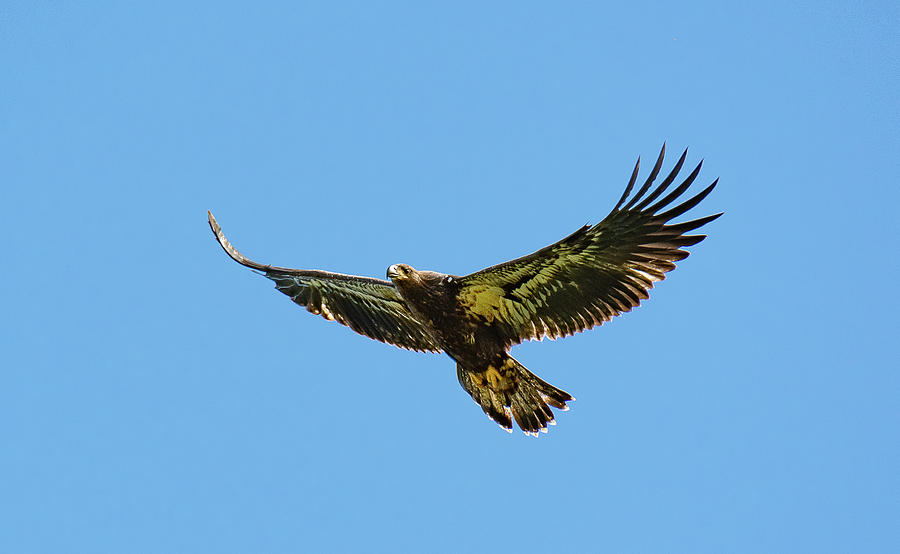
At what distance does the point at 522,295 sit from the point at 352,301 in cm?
222

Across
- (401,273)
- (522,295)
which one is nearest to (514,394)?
(522,295)

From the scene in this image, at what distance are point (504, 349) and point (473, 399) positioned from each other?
708 millimetres

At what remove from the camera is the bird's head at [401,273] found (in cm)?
980

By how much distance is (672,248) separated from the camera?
360 inches

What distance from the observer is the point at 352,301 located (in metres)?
11.2

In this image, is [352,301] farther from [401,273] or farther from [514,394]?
[514,394]

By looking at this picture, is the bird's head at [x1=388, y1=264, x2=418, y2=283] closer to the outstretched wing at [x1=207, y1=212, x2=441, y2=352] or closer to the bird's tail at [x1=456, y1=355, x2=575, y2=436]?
the outstretched wing at [x1=207, y1=212, x2=441, y2=352]

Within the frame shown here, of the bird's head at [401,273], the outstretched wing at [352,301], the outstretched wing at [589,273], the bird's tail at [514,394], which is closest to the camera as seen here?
the outstretched wing at [589,273]

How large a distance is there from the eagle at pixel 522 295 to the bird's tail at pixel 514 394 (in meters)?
0.01

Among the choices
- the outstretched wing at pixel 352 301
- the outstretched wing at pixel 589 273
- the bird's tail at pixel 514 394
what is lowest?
the bird's tail at pixel 514 394

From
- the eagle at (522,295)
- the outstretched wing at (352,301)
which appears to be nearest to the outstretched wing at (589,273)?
the eagle at (522,295)

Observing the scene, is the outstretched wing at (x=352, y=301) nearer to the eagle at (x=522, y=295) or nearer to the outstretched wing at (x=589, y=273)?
the eagle at (x=522, y=295)

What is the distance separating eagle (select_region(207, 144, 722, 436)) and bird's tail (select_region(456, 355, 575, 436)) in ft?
0.03

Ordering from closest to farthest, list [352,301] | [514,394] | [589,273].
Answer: [589,273] → [514,394] → [352,301]
